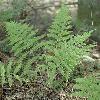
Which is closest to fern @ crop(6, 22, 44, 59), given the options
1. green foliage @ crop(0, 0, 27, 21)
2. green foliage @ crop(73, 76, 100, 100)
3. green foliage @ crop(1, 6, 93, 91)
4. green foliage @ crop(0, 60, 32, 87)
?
green foliage @ crop(1, 6, 93, 91)

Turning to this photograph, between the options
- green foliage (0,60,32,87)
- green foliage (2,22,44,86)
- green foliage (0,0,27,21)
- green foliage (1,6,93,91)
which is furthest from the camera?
green foliage (0,0,27,21)

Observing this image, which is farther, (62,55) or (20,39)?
(20,39)

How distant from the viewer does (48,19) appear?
6656mm

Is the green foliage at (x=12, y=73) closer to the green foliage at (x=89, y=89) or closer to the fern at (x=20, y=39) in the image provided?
the fern at (x=20, y=39)

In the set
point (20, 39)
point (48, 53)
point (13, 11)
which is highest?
point (13, 11)

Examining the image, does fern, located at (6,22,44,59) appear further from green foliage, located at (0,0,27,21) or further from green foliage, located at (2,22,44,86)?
green foliage, located at (0,0,27,21)

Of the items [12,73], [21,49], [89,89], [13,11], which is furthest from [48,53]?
[13,11]

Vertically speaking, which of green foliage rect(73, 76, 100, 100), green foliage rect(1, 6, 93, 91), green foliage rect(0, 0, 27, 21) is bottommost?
green foliage rect(73, 76, 100, 100)

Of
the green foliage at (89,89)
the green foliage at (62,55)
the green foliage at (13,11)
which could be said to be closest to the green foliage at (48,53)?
the green foliage at (62,55)

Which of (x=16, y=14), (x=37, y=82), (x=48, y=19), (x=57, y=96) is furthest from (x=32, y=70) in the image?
(x=48, y=19)

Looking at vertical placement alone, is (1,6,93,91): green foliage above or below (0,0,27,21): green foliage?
below

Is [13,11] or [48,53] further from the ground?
[13,11]

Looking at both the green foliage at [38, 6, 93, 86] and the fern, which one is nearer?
the green foliage at [38, 6, 93, 86]

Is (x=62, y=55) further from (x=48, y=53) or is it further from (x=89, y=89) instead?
(x=89, y=89)
